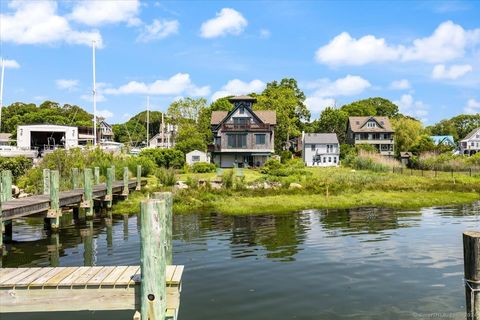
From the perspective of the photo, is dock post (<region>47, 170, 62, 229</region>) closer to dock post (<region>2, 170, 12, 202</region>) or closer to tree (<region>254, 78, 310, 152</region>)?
dock post (<region>2, 170, 12, 202</region>)

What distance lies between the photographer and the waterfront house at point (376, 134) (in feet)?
258

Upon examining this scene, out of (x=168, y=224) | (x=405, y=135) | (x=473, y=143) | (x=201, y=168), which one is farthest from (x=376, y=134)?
(x=168, y=224)

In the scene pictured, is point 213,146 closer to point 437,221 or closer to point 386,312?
point 437,221

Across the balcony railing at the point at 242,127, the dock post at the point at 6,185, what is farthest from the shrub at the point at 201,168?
the dock post at the point at 6,185

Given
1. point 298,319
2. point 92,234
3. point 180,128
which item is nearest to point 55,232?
point 92,234

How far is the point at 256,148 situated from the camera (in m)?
60.4

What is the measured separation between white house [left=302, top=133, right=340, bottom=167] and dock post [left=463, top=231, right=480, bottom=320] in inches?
2548

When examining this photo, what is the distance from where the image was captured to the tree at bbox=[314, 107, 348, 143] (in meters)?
89.9

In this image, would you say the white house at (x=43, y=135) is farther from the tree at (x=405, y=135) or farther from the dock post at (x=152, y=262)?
the tree at (x=405, y=135)

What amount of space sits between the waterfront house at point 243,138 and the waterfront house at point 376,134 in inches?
996

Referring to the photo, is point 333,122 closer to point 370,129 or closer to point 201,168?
point 370,129

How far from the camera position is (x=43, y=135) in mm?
67438

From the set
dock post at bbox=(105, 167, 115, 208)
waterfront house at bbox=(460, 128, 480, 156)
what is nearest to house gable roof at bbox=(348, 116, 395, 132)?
waterfront house at bbox=(460, 128, 480, 156)

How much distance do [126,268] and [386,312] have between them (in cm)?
555
